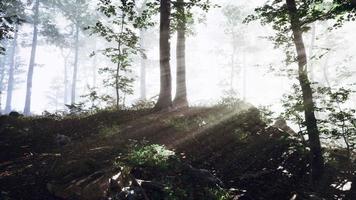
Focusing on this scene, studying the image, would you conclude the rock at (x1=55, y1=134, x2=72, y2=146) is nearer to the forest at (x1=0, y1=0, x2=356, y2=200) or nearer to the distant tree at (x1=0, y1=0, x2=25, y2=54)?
the forest at (x1=0, y1=0, x2=356, y2=200)

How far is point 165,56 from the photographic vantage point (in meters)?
13.8

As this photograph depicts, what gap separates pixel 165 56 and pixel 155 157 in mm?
6542

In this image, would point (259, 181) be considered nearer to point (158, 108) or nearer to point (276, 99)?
point (276, 99)

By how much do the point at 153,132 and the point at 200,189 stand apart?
168 inches

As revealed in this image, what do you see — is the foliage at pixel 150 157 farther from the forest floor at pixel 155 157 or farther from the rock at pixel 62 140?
the rock at pixel 62 140

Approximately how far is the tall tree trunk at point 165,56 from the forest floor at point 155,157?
2.27 ft

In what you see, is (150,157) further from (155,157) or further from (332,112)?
(332,112)

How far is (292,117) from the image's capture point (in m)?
9.72

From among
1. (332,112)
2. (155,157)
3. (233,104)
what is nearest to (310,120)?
(332,112)

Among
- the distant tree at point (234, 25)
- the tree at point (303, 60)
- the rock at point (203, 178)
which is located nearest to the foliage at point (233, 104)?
the tree at point (303, 60)

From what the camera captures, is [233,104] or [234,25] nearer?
[233,104]

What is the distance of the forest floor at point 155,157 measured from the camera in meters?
6.99

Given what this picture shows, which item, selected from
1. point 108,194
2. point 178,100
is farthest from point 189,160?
point 178,100

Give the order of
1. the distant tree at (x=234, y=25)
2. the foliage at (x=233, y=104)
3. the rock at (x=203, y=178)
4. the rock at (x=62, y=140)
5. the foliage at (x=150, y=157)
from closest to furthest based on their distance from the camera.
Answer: the rock at (x=203, y=178) < the foliage at (x=150, y=157) < the rock at (x=62, y=140) < the foliage at (x=233, y=104) < the distant tree at (x=234, y=25)
